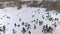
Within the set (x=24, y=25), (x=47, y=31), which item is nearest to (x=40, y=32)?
(x=47, y=31)

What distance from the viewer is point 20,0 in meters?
1.91

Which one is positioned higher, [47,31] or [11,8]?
[11,8]

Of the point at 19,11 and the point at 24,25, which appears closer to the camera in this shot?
the point at 24,25

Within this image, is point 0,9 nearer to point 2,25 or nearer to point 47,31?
point 2,25

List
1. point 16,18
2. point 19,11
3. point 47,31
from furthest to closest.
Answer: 1. point 19,11
2. point 16,18
3. point 47,31

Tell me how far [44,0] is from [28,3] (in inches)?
7.0

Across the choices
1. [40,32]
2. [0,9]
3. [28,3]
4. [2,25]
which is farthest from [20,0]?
[40,32]

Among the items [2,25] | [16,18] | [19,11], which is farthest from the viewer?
[19,11]

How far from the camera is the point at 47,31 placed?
1.57 meters

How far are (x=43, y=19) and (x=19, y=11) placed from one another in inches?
13.1

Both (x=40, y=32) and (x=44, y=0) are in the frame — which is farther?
(x=44, y=0)

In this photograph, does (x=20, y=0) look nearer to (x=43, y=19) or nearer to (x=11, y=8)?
(x=11, y=8)

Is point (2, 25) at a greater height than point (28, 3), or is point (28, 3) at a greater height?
point (28, 3)

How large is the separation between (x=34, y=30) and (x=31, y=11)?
0.42 meters
